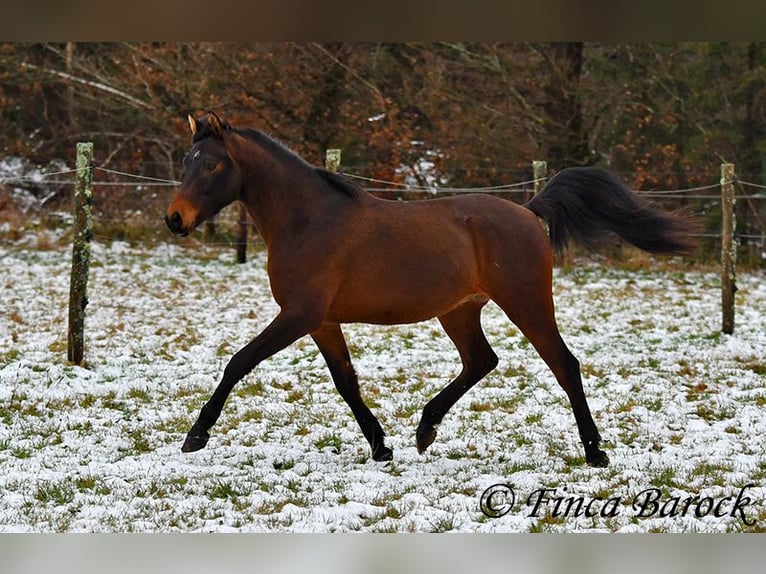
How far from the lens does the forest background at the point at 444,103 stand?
14883 millimetres

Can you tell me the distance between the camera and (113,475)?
4.41 meters

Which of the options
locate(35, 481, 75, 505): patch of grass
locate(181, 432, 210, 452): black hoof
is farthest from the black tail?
locate(35, 481, 75, 505): patch of grass

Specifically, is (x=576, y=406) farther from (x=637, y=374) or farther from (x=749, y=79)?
(x=749, y=79)

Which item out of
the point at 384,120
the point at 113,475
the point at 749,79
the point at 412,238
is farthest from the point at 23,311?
the point at 749,79

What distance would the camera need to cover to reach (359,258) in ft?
15.3

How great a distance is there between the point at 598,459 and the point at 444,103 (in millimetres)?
11853

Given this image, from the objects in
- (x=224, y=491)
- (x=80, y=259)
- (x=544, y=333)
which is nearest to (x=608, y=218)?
(x=544, y=333)

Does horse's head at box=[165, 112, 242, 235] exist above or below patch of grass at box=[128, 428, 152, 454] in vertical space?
above

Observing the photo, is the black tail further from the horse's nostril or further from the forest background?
the forest background

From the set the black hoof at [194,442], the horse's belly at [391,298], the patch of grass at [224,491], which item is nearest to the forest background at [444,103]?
the horse's belly at [391,298]

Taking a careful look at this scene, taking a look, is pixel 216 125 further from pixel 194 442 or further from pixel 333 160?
pixel 333 160

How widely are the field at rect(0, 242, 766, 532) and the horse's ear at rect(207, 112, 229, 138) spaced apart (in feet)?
5.92

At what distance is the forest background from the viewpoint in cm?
1488

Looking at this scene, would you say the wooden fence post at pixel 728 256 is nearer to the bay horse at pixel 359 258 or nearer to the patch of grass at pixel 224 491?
the bay horse at pixel 359 258
